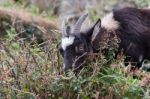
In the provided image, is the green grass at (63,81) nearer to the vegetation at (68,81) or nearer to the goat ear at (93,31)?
the vegetation at (68,81)

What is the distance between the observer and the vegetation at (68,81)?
247 inches

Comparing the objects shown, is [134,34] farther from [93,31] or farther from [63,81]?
[63,81]

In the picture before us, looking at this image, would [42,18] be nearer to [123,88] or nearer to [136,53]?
[136,53]

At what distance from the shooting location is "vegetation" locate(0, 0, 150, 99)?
627 centimetres

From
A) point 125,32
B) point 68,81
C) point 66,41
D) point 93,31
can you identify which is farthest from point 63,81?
point 125,32

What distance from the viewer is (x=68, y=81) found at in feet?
20.9

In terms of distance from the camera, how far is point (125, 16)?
8508 mm

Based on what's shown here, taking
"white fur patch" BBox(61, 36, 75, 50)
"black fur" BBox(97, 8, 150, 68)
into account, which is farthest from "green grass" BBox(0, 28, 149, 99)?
"black fur" BBox(97, 8, 150, 68)

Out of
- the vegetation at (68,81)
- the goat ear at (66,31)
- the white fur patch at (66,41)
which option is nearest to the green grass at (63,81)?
the vegetation at (68,81)

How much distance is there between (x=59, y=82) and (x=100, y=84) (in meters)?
0.48

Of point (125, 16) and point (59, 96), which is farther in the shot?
point (125, 16)

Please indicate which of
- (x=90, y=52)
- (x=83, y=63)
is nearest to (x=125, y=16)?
(x=90, y=52)

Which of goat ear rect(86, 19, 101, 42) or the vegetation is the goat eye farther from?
the vegetation

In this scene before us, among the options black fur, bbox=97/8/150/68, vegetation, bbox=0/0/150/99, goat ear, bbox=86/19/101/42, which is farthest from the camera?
black fur, bbox=97/8/150/68
